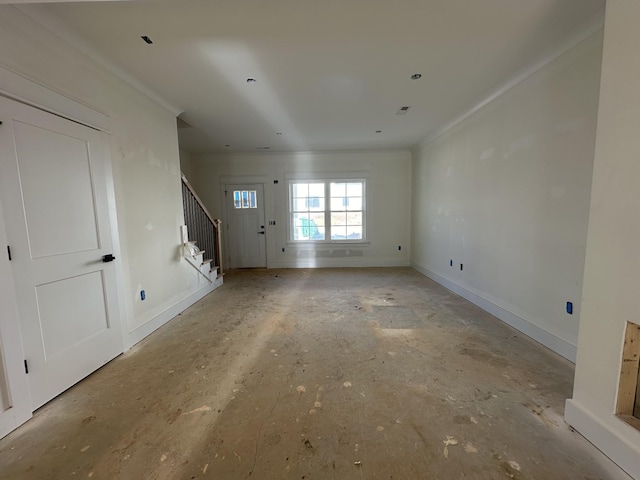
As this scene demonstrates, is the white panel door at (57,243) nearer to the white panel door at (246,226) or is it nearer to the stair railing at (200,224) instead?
the stair railing at (200,224)

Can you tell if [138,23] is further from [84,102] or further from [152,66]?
[84,102]

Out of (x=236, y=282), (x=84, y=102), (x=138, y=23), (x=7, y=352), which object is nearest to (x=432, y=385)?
(x=7, y=352)

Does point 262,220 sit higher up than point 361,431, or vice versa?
point 262,220

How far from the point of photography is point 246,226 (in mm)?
6309

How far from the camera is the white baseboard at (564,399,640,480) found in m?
1.23

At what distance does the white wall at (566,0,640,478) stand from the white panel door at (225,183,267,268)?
5.64 meters

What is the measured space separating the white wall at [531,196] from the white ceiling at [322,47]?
0.29 meters

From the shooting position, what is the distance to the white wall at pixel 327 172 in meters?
6.11

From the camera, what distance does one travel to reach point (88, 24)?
1911mm

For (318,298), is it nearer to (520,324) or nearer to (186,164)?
(520,324)

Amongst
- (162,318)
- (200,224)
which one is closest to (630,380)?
(162,318)

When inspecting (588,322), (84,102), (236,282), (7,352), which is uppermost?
(84,102)

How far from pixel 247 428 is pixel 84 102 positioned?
2829mm

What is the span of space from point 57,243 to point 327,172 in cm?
500
